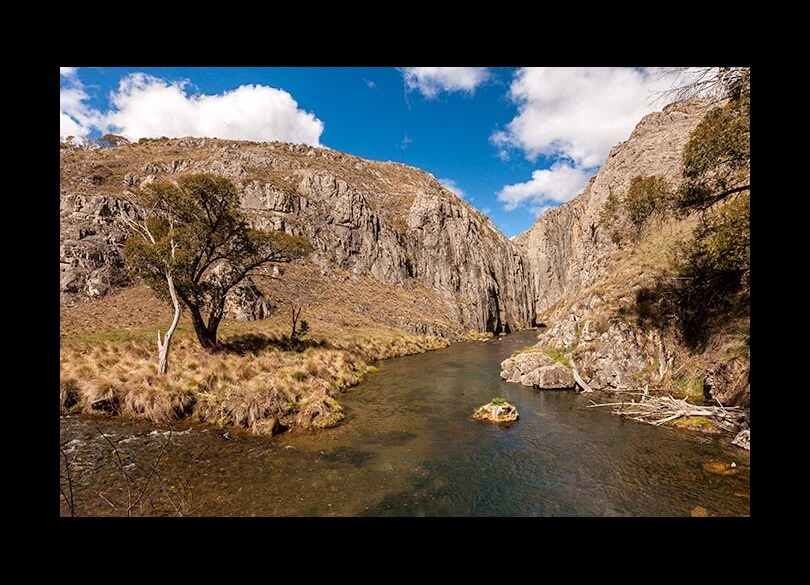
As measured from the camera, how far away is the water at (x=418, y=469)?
11.3 m

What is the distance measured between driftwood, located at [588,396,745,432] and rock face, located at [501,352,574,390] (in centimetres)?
669

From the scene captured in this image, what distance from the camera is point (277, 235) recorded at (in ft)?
101

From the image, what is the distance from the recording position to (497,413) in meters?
20.1

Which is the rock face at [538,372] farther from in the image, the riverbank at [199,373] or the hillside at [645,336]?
the riverbank at [199,373]

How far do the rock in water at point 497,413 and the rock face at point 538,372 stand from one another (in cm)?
770

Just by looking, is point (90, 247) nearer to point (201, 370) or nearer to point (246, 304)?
point (246, 304)

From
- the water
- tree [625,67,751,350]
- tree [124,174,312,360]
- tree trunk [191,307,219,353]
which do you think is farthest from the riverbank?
tree [625,67,751,350]

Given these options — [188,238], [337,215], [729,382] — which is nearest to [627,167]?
[729,382]

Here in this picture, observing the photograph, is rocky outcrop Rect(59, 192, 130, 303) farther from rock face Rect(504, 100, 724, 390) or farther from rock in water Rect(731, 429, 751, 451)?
Result: rock in water Rect(731, 429, 751, 451)

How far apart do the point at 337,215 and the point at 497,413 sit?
6653 centimetres

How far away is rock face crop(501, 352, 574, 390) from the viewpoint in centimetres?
2666

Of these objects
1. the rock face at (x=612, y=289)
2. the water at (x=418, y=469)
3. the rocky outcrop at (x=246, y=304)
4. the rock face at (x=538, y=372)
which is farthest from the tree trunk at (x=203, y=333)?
the rock face at (x=612, y=289)
